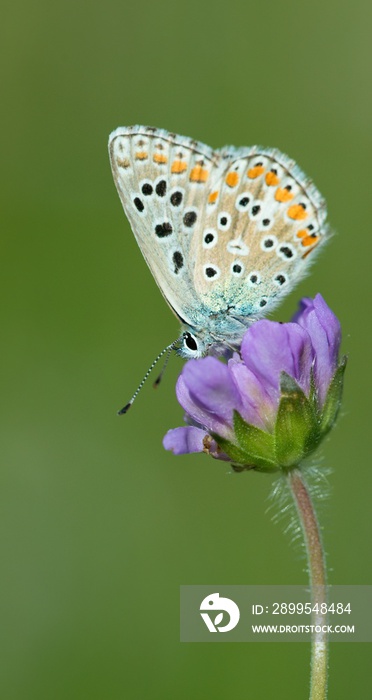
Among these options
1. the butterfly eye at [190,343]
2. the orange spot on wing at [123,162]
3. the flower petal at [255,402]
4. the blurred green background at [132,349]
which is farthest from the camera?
the blurred green background at [132,349]

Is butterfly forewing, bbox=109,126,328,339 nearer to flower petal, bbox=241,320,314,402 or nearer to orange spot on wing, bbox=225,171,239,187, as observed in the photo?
orange spot on wing, bbox=225,171,239,187

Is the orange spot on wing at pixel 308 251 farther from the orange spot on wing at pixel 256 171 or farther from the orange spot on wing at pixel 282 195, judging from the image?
the orange spot on wing at pixel 256 171

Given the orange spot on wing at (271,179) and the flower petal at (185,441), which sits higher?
the orange spot on wing at (271,179)

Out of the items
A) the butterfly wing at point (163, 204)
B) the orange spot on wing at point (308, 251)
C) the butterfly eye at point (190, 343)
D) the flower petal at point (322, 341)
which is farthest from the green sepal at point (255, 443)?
the orange spot on wing at point (308, 251)

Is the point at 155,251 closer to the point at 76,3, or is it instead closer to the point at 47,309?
the point at 47,309

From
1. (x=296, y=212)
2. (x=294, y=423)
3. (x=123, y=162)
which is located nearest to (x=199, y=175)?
(x=123, y=162)

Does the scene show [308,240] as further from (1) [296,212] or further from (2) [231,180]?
(2) [231,180]
